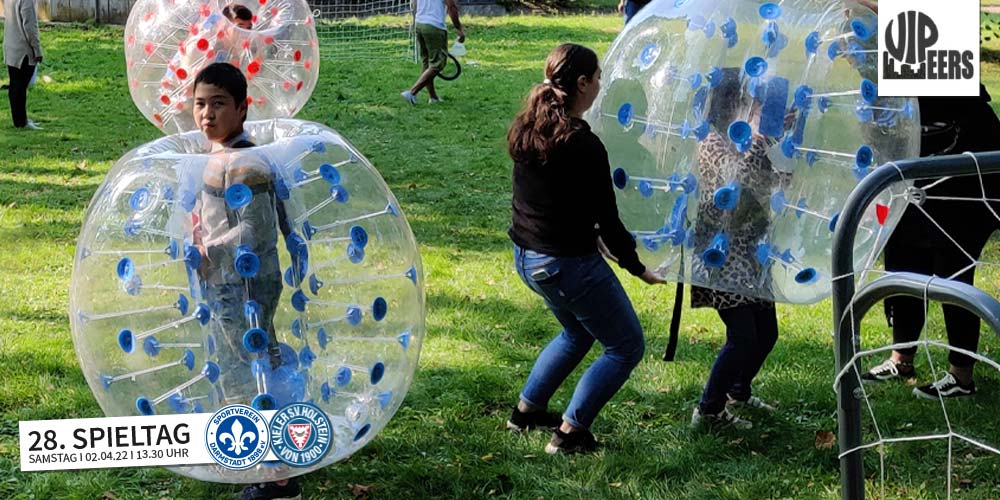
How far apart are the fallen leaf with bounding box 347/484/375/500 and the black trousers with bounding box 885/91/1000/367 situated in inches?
102

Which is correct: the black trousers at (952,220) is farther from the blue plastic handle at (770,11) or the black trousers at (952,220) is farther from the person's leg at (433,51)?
the person's leg at (433,51)

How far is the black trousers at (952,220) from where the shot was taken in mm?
4867

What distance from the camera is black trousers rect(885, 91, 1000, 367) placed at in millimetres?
4867

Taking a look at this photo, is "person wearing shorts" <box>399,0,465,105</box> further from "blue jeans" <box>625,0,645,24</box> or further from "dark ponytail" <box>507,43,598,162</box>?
"dark ponytail" <box>507,43,598,162</box>

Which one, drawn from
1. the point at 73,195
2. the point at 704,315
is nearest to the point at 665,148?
the point at 704,315

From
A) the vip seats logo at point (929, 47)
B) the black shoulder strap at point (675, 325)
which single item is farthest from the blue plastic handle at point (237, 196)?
the vip seats logo at point (929, 47)

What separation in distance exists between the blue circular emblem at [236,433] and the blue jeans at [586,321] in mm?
1233

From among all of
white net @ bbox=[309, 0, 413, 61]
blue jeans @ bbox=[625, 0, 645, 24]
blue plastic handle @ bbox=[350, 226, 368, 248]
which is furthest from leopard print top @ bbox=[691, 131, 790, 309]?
white net @ bbox=[309, 0, 413, 61]

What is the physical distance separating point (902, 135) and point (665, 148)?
0.87 metres

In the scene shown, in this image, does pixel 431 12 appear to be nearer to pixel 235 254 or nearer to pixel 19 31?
pixel 19 31

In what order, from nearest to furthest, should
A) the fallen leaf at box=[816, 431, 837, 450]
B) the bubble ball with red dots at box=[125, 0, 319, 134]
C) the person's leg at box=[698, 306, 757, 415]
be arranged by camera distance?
1. the person's leg at box=[698, 306, 757, 415]
2. the fallen leaf at box=[816, 431, 837, 450]
3. the bubble ball with red dots at box=[125, 0, 319, 134]

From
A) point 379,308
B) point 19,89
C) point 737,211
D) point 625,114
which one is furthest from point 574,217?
point 19,89

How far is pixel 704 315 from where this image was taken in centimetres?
633

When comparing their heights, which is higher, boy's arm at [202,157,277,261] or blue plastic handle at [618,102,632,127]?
blue plastic handle at [618,102,632,127]
